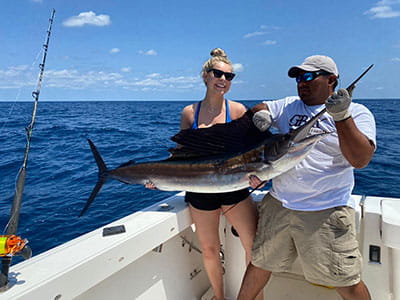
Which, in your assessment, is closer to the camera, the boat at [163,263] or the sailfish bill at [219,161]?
the boat at [163,263]

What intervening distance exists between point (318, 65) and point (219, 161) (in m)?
0.73

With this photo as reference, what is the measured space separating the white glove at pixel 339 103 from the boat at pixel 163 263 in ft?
2.32

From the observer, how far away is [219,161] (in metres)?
1.88

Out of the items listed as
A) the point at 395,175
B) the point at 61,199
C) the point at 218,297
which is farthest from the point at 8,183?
the point at 395,175

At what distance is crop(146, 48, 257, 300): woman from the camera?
6.31 ft

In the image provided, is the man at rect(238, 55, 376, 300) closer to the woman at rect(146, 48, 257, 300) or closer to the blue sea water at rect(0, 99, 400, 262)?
the woman at rect(146, 48, 257, 300)

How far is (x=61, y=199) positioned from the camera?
478 cm

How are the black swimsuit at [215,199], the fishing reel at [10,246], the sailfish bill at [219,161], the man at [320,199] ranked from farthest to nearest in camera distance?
the black swimsuit at [215,199], the sailfish bill at [219,161], the man at [320,199], the fishing reel at [10,246]

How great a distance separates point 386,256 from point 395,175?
5.14 m

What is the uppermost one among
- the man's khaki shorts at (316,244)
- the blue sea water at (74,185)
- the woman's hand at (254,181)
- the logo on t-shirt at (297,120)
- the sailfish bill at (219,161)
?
the logo on t-shirt at (297,120)

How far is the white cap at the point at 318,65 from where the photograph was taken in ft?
5.16

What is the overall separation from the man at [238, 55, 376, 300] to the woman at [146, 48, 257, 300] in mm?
220

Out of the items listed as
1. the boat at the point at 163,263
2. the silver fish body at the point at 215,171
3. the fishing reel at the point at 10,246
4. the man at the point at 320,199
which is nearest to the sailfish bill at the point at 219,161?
the silver fish body at the point at 215,171

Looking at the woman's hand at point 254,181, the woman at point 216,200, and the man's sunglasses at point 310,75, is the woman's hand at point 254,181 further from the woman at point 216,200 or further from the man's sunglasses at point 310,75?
the man's sunglasses at point 310,75
